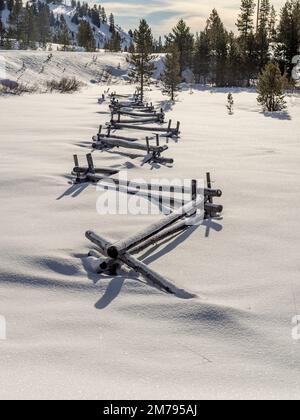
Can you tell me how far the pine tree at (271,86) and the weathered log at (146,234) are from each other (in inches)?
886

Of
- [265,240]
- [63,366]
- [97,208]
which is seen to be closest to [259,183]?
[265,240]

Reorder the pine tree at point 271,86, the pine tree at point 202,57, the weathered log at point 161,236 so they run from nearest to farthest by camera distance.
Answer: the weathered log at point 161,236 → the pine tree at point 271,86 → the pine tree at point 202,57

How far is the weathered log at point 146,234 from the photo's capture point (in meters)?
5.05

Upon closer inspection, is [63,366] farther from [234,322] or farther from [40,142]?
[40,142]

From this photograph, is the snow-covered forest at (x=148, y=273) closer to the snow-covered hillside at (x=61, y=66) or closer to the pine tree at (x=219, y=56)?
the snow-covered hillside at (x=61, y=66)

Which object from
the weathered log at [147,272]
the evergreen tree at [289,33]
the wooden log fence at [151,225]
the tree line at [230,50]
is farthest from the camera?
the evergreen tree at [289,33]

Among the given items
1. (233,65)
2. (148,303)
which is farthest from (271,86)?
(233,65)

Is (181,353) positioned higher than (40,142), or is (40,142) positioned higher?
(40,142)

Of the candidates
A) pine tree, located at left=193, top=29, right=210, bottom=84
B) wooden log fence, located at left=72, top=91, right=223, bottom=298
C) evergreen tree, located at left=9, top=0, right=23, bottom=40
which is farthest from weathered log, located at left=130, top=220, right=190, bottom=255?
evergreen tree, located at left=9, top=0, right=23, bottom=40

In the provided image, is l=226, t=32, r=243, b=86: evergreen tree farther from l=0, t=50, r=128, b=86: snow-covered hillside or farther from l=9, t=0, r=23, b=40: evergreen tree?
l=9, t=0, r=23, b=40: evergreen tree

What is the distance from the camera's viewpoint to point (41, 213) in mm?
7270

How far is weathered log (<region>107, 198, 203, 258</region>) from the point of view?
5.05 m

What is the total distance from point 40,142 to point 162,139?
5.48 meters

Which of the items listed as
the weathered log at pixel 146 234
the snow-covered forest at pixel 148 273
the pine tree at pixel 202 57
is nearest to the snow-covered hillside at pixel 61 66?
the pine tree at pixel 202 57
